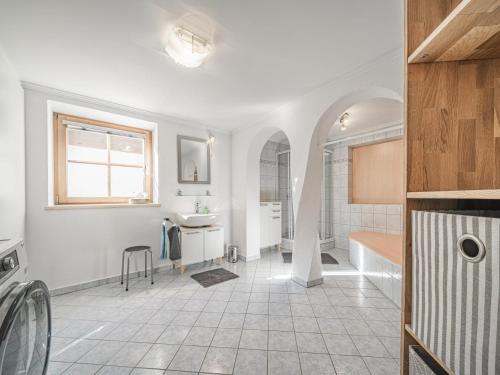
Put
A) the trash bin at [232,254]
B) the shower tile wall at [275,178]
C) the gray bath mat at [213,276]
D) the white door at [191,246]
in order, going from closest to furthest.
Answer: the gray bath mat at [213,276]
the white door at [191,246]
the trash bin at [232,254]
the shower tile wall at [275,178]

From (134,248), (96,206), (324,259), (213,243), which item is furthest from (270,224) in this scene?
(96,206)

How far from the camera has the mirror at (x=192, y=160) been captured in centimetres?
313

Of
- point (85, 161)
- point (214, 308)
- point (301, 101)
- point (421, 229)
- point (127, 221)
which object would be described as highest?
point (301, 101)

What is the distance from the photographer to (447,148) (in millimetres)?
656

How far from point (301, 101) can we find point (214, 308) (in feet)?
8.09

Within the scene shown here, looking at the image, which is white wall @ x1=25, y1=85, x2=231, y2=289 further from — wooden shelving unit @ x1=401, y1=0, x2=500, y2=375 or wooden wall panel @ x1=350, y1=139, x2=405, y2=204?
wooden wall panel @ x1=350, y1=139, x2=405, y2=204

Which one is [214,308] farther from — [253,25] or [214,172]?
[253,25]

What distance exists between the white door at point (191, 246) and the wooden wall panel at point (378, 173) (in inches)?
123

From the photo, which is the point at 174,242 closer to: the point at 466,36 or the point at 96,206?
the point at 96,206

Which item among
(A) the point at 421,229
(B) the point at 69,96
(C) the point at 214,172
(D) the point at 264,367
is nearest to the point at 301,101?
(C) the point at 214,172

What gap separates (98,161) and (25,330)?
7.44ft

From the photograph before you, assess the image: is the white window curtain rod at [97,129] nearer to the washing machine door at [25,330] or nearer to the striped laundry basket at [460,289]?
the washing machine door at [25,330]

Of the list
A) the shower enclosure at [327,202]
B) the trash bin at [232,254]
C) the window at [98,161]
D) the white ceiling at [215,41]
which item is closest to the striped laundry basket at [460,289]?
the white ceiling at [215,41]

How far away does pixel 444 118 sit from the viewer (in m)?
0.66
